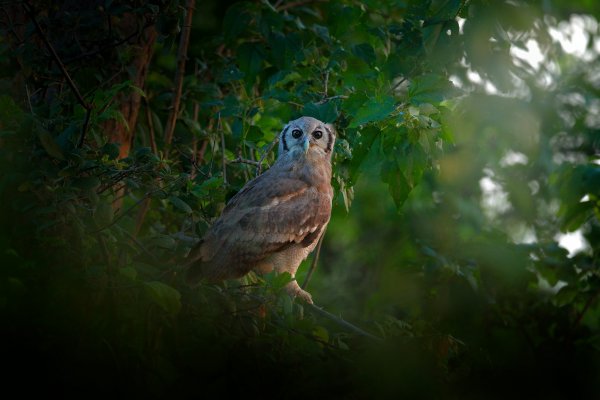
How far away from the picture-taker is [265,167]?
187 inches

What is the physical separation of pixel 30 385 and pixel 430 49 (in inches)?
105

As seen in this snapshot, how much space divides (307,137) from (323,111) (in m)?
0.49

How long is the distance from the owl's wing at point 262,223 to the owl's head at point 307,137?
218 mm

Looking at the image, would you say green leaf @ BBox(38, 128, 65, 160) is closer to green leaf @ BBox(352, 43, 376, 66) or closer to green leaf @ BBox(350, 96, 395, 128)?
green leaf @ BBox(350, 96, 395, 128)

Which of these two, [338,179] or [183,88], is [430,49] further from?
[183,88]

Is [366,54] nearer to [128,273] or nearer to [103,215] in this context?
[103,215]

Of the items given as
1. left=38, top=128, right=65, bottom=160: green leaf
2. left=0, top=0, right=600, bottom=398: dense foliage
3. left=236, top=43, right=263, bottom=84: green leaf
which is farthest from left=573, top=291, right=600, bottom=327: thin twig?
left=38, top=128, right=65, bottom=160: green leaf

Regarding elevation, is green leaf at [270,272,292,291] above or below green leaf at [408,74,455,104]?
below

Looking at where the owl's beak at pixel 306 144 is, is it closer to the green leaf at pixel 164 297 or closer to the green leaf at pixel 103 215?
the green leaf at pixel 103 215

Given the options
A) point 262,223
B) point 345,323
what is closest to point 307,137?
point 262,223

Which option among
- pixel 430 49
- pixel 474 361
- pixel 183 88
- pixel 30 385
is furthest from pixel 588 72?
pixel 30 385

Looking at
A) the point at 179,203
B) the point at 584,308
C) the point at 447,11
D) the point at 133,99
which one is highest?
the point at 447,11

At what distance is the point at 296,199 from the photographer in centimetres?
431

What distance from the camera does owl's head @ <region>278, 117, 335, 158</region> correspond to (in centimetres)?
443
